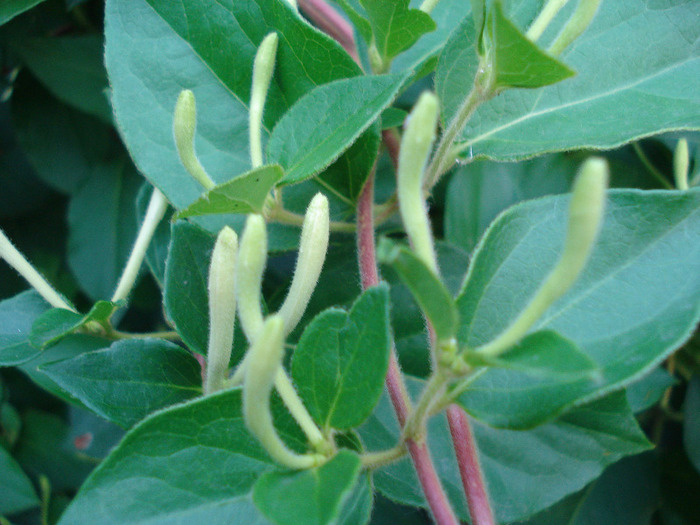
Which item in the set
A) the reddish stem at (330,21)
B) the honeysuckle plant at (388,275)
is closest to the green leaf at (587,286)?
the honeysuckle plant at (388,275)

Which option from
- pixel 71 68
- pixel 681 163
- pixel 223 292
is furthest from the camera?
pixel 71 68

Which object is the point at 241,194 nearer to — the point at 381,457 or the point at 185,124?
the point at 185,124

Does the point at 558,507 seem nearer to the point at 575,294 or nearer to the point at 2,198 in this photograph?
the point at 575,294

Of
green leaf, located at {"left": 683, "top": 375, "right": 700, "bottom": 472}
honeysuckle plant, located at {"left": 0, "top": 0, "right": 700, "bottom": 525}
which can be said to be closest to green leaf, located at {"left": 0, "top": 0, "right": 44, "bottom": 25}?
honeysuckle plant, located at {"left": 0, "top": 0, "right": 700, "bottom": 525}

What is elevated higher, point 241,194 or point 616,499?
point 241,194

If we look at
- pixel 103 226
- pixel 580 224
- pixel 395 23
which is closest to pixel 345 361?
pixel 580 224

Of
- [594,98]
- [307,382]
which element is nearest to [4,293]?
[307,382]

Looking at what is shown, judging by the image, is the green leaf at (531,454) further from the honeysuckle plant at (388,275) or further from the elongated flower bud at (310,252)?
the elongated flower bud at (310,252)

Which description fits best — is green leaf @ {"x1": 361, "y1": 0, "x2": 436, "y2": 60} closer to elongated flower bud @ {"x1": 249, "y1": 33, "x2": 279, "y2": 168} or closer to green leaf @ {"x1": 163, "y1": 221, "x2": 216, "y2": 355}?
elongated flower bud @ {"x1": 249, "y1": 33, "x2": 279, "y2": 168}
